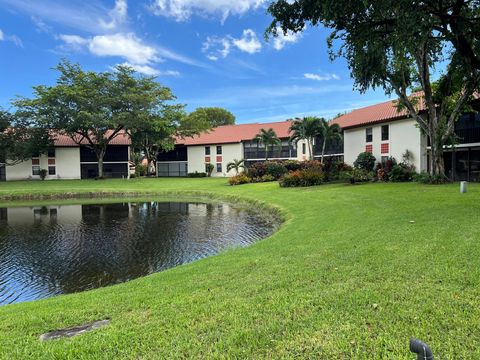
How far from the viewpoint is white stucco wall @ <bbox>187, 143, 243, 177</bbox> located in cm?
5462

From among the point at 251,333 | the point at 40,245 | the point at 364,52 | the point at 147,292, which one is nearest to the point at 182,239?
the point at 40,245

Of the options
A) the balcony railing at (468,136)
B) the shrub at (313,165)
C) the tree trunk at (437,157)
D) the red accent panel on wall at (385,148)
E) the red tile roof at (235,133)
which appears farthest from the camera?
the red tile roof at (235,133)

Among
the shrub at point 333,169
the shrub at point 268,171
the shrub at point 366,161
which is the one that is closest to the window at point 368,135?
the shrub at point 366,161

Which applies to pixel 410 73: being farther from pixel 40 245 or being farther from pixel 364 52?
pixel 40 245

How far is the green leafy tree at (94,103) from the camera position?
42562 millimetres

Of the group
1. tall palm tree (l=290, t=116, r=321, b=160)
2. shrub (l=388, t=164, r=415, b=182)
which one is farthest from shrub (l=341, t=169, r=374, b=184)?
tall palm tree (l=290, t=116, r=321, b=160)

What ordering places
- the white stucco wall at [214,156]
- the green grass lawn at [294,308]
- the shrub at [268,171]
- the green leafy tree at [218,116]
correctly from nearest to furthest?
the green grass lawn at [294,308] → the shrub at [268,171] → the white stucco wall at [214,156] → the green leafy tree at [218,116]

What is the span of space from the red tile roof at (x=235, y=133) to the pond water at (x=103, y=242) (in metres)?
31.9

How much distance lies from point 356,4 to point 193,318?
9.09 m

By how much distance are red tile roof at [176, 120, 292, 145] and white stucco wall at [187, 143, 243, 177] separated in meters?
0.82

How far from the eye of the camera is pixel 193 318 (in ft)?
14.7

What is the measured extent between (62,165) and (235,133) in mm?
26300

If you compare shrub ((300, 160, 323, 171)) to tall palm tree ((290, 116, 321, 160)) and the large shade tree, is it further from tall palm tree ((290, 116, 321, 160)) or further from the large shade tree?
the large shade tree

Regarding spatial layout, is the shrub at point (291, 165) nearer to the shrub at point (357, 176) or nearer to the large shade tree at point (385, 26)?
the shrub at point (357, 176)
